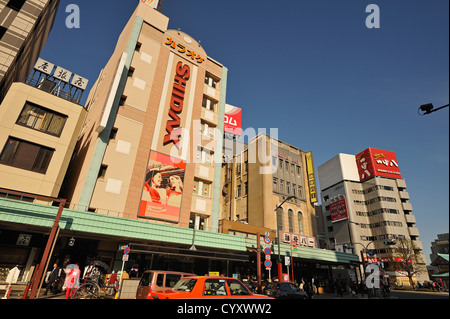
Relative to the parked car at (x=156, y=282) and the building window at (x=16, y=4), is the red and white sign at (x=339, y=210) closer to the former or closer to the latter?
the parked car at (x=156, y=282)

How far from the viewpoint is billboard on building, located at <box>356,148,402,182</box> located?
74.8 m

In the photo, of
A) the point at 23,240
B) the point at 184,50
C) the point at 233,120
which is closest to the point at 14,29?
the point at 184,50

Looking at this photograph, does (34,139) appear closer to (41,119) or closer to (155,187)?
(41,119)

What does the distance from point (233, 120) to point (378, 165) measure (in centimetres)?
5908

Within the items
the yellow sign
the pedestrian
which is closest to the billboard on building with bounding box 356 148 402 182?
the yellow sign

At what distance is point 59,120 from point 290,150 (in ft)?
119

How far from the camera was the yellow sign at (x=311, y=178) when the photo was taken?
42.6 m

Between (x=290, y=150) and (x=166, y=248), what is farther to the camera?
(x=290, y=150)

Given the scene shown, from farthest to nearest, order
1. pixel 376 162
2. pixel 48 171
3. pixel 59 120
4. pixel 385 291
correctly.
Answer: pixel 376 162 < pixel 385 291 < pixel 59 120 < pixel 48 171

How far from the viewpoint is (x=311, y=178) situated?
44031 mm

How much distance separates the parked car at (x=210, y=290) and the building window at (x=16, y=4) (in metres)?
28.2
